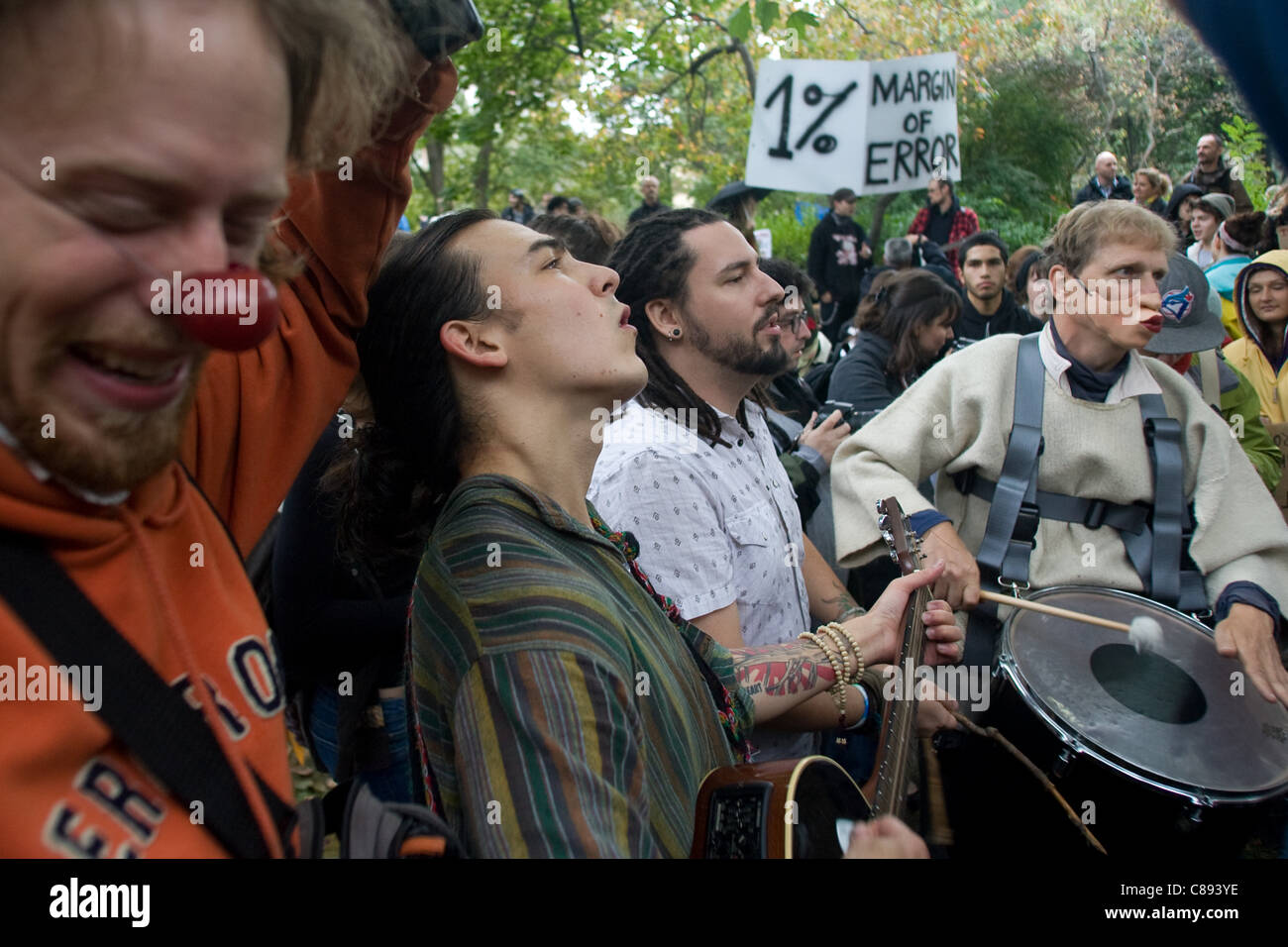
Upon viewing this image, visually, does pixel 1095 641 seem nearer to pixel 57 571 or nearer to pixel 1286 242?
pixel 57 571

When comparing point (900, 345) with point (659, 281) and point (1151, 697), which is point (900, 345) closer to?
point (659, 281)

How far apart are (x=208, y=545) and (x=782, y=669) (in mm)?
1138

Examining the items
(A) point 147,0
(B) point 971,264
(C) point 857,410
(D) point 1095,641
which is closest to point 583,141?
(B) point 971,264

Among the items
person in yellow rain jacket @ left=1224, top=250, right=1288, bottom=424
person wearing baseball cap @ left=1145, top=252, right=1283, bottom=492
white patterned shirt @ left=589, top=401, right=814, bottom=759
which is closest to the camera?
white patterned shirt @ left=589, top=401, right=814, bottom=759

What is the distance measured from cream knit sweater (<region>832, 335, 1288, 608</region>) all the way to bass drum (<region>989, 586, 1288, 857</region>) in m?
0.18

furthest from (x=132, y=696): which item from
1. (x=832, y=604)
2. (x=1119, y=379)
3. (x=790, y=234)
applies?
(x=790, y=234)

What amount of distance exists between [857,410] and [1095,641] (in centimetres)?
229

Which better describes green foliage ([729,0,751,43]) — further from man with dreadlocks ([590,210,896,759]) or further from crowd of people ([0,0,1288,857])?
man with dreadlocks ([590,210,896,759])

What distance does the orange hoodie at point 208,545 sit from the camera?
819mm

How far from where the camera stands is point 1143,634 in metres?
2.46

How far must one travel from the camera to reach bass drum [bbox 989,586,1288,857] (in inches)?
86.3

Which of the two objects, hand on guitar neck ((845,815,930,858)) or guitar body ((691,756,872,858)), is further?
guitar body ((691,756,872,858))

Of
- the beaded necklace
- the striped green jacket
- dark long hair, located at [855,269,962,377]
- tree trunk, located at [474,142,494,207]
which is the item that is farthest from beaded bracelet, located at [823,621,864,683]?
tree trunk, located at [474,142,494,207]

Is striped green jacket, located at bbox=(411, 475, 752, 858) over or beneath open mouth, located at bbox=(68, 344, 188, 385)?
beneath
